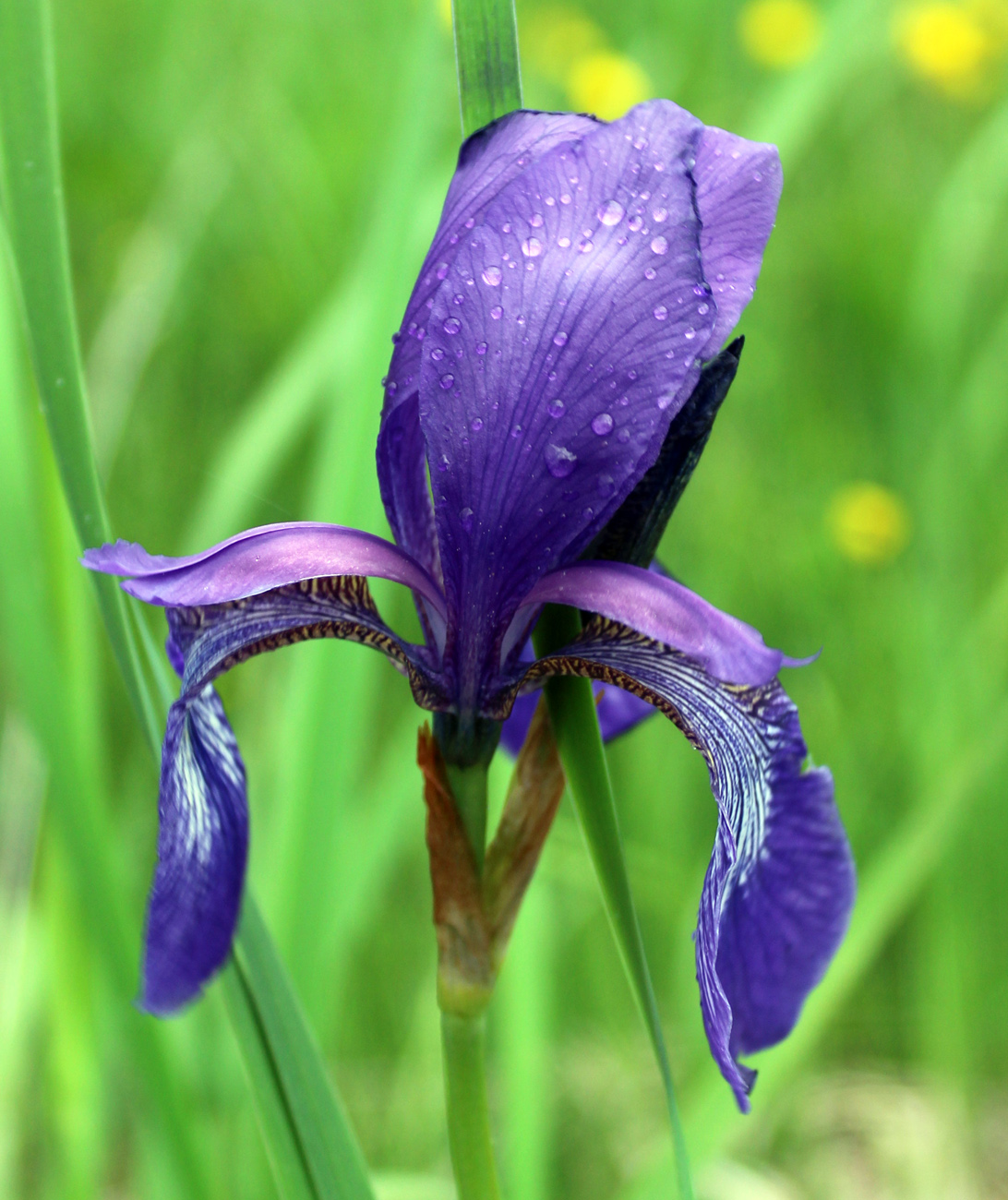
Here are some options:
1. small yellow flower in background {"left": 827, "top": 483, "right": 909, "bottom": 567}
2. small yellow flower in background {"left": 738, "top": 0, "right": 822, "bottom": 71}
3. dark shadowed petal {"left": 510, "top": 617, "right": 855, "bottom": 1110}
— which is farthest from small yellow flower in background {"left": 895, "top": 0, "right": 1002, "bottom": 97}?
dark shadowed petal {"left": 510, "top": 617, "right": 855, "bottom": 1110}

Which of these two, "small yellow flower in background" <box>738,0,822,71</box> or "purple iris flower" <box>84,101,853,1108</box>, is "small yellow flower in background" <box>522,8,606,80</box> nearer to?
"small yellow flower in background" <box>738,0,822,71</box>

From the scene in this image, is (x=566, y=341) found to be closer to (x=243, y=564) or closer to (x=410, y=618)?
(x=243, y=564)

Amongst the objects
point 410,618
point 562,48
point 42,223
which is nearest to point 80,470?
point 42,223

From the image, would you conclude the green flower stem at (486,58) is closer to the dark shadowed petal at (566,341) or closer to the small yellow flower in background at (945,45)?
the dark shadowed petal at (566,341)

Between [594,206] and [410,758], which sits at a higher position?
[594,206]

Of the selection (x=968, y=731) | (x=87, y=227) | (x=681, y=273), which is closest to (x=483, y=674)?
(x=681, y=273)

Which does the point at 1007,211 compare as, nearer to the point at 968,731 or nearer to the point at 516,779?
the point at 968,731
